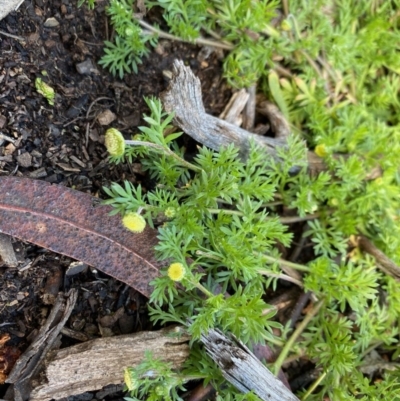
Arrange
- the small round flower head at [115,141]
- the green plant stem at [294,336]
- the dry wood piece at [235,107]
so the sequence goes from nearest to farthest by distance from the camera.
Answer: the small round flower head at [115,141] < the green plant stem at [294,336] < the dry wood piece at [235,107]

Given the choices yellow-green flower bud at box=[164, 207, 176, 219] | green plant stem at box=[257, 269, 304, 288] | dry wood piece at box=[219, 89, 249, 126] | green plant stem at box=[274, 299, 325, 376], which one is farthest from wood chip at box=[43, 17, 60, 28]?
green plant stem at box=[274, 299, 325, 376]

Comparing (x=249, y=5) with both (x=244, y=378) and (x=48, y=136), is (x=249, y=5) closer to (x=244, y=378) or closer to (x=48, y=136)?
(x=48, y=136)

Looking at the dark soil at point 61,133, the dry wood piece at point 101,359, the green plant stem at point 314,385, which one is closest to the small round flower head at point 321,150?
the dark soil at point 61,133

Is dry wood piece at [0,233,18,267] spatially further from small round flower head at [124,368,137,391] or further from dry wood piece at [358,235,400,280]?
dry wood piece at [358,235,400,280]

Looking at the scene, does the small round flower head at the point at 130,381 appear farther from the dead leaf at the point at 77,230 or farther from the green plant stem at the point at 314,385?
the green plant stem at the point at 314,385

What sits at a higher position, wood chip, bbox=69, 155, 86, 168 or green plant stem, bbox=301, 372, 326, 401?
wood chip, bbox=69, 155, 86, 168

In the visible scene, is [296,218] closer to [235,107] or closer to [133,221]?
[235,107]
